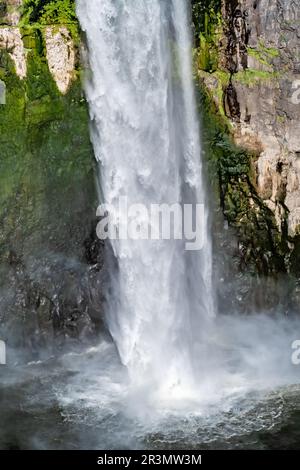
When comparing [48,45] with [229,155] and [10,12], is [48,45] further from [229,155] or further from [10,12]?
[229,155]

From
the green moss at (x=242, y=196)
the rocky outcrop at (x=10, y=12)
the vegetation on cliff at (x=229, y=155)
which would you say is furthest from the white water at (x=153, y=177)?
the rocky outcrop at (x=10, y=12)

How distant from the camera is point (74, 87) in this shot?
13.6 m

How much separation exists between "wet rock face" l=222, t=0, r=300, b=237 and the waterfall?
1054 millimetres

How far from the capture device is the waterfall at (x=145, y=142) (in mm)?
12875

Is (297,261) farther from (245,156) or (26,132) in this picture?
(26,132)

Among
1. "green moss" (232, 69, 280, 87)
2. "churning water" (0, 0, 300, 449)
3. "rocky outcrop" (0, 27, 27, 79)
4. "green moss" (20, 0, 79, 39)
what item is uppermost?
"green moss" (20, 0, 79, 39)

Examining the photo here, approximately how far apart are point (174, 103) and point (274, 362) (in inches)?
223

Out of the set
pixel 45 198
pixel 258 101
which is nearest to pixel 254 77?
pixel 258 101

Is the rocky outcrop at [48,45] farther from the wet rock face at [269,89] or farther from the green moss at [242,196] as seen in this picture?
the wet rock face at [269,89]

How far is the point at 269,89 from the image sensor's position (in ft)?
46.2

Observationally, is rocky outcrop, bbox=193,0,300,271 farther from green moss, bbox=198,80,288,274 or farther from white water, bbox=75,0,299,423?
white water, bbox=75,0,299,423

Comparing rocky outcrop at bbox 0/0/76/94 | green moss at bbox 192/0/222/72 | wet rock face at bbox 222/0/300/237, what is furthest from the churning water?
wet rock face at bbox 222/0/300/237

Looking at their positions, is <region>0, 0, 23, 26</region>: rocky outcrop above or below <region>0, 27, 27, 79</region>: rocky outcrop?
above

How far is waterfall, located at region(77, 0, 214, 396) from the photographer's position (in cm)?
1288
